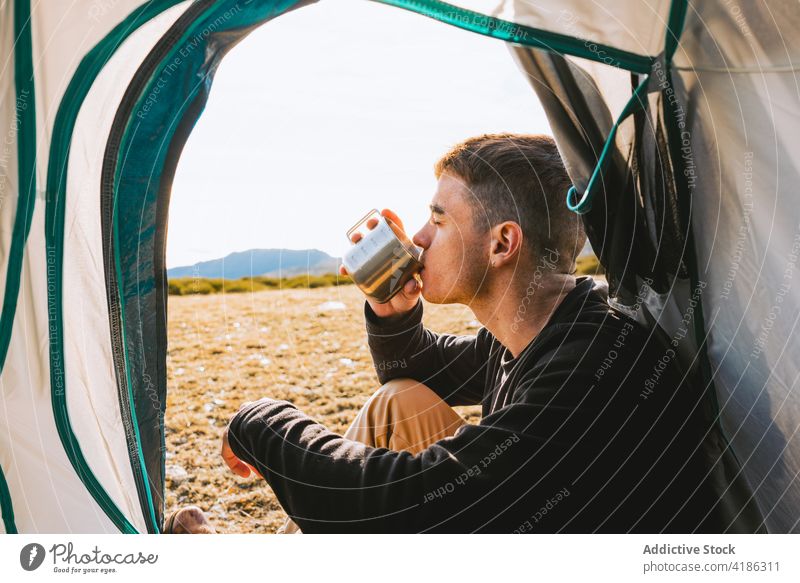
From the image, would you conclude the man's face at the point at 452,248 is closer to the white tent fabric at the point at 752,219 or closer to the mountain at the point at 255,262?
the white tent fabric at the point at 752,219

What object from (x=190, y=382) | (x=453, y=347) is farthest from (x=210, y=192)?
(x=190, y=382)

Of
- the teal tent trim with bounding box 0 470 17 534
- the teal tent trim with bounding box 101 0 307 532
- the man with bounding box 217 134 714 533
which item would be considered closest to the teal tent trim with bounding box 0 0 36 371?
the teal tent trim with bounding box 101 0 307 532

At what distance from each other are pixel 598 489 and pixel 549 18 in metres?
0.91

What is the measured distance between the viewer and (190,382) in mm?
3525

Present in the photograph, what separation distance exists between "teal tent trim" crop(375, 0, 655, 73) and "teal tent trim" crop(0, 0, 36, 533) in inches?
29.1

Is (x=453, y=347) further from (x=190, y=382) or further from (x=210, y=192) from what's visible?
(x=190, y=382)

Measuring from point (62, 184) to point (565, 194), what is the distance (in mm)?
1137

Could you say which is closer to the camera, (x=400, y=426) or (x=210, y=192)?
(x=400, y=426)

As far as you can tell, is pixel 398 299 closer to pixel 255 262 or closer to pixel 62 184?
pixel 255 262

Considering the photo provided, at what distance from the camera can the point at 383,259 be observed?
60.0 inches

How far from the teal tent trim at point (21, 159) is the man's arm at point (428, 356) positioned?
83 cm

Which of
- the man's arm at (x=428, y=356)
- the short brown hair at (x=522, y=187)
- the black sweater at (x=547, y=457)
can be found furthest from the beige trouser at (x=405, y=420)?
the short brown hair at (x=522, y=187)

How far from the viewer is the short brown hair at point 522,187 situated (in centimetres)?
154

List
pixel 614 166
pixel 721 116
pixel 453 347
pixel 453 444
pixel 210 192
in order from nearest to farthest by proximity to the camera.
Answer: pixel 453 444 < pixel 721 116 < pixel 614 166 < pixel 453 347 < pixel 210 192
